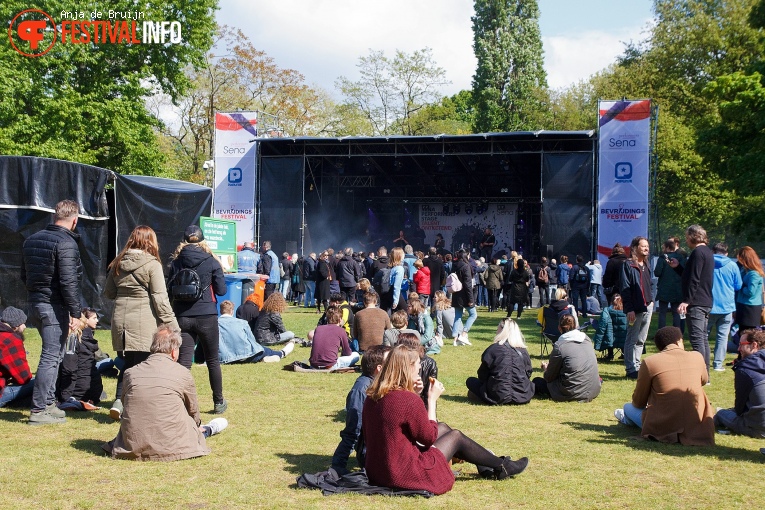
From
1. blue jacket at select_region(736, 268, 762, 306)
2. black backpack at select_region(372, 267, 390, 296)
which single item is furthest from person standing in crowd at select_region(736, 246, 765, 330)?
black backpack at select_region(372, 267, 390, 296)

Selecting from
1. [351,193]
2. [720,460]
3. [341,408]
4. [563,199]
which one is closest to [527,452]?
[720,460]

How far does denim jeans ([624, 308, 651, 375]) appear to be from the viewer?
880 centimetres

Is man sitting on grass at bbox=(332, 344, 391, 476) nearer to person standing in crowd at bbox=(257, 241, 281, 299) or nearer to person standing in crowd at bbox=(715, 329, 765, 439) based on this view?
person standing in crowd at bbox=(715, 329, 765, 439)

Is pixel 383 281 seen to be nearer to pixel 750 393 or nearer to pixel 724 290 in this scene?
pixel 724 290

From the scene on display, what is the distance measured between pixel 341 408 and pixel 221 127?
56.6ft

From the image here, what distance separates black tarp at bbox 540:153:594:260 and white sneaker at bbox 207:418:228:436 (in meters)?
16.6

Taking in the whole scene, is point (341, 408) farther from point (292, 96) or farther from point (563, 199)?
point (292, 96)

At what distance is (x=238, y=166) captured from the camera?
23.2 meters

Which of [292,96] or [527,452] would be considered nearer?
[527,452]

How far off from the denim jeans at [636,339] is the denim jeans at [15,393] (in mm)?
6198

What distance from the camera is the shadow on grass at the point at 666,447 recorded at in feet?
18.5

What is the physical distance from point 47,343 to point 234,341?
4.29m

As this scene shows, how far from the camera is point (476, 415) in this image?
7133mm

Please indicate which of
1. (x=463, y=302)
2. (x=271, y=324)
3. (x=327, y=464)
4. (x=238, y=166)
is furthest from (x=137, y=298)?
(x=238, y=166)
